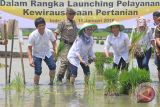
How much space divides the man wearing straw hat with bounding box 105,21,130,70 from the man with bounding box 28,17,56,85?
142 centimetres

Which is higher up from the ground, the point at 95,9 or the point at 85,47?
the point at 95,9

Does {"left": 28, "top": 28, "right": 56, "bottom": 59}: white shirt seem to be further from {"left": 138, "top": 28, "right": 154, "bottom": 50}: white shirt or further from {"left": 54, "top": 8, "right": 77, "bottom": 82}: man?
{"left": 138, "top": 28, "right": 154, "bottom": 50}: white shirt

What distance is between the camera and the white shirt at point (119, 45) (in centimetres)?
1351

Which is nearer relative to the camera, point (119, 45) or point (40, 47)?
point (119, 45)

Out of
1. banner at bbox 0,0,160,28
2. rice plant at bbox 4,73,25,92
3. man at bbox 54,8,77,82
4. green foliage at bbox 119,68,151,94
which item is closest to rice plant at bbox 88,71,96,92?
green foliage at bbox 119,68,151,94

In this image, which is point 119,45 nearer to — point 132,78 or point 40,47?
point 40,47

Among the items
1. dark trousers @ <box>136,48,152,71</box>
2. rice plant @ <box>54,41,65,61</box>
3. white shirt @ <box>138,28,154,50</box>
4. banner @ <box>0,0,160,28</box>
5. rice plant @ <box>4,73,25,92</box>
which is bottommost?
rice plant @ <box>4,73,25,92</box>

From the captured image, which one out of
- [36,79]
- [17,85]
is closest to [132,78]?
[17,85]

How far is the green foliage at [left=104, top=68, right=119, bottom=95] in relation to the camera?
1178 centimetres

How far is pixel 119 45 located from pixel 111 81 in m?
1.91

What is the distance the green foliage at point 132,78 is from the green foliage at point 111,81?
0.12 metres

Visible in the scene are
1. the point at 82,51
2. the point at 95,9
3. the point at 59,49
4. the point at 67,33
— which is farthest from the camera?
the point at 95,9

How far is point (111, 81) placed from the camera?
1178 centimetres

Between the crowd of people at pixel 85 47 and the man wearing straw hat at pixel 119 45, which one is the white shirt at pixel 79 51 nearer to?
the crowd of people at pixel 85 47
